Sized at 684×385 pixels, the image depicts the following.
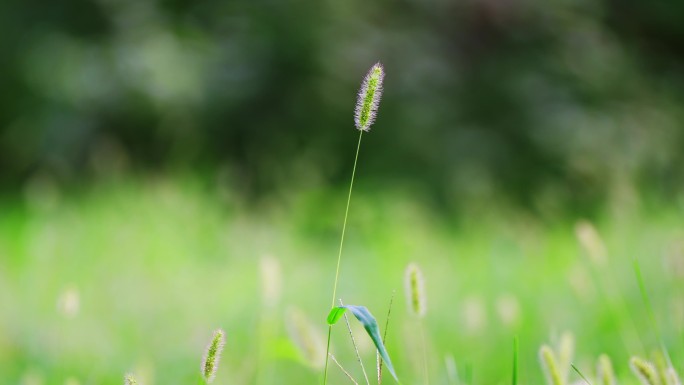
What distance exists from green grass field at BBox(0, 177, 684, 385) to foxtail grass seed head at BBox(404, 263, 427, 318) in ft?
0.40

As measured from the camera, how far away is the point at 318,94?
648cm

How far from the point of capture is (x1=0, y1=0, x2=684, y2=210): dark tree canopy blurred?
638 cm

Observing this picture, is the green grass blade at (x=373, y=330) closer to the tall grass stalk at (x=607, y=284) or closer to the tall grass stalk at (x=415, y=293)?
the tall grass stalk at (x=415, y=293)

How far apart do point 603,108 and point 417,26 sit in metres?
1.50

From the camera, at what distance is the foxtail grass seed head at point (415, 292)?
1250 mm

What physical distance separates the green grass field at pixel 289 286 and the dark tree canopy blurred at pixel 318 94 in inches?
43.6

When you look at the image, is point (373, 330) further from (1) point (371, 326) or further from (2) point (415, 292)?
(2) point (415, 292)

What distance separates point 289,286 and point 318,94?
3.27 meters

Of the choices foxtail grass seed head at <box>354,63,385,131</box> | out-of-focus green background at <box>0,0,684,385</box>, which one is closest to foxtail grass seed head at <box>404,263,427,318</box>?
foxtail grass seed head at <box>354,63,385,131</box>

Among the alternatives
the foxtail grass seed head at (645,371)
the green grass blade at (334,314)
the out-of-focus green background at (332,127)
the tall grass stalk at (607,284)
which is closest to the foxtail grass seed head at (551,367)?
the foxtail grass seed head at (645,371)

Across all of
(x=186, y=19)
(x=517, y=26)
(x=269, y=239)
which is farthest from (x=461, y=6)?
(x=269, y=239)

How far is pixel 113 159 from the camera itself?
5.97 m

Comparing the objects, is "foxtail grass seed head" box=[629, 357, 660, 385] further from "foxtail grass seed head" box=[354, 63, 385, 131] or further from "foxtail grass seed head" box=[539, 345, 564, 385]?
"foxtail grass seed head" box=[354, 63, 385, 131]

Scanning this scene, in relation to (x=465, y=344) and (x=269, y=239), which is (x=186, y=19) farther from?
(x=465, y=344)
